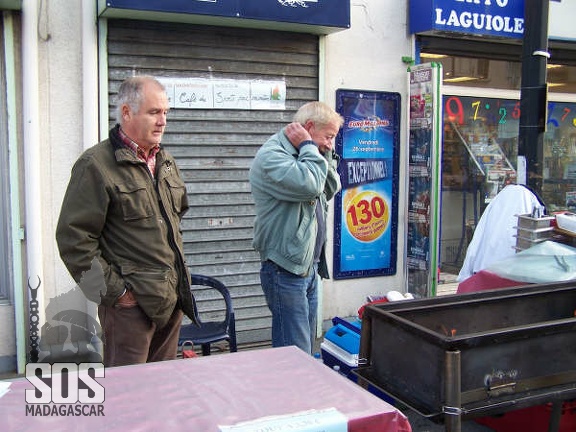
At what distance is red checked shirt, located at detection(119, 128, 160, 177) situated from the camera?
288cm

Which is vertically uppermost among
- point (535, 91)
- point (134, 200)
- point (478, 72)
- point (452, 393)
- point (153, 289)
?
point (478, 72)

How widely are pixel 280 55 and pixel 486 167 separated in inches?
104

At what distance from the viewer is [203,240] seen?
520 centimetres

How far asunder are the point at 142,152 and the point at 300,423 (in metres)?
1.60

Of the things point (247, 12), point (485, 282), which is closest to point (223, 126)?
point (247, 12)

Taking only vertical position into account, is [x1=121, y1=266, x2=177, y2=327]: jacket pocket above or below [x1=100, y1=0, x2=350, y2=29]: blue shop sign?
below

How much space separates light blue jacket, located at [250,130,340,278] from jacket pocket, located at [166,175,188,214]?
0.49 m

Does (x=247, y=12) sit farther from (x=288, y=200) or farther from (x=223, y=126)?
(x=288, y=200)

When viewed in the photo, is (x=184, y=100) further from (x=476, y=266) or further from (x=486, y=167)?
(x=486, y=167)

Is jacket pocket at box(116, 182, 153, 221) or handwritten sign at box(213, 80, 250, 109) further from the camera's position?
handwritten sign at box(213, 80, 250, 109)

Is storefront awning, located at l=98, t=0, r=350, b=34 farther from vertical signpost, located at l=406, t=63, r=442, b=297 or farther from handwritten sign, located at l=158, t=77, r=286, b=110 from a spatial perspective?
vertical signpost, located at l=406, t=63, r=442, b=297

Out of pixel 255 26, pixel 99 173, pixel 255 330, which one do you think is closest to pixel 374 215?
pixel 255 330

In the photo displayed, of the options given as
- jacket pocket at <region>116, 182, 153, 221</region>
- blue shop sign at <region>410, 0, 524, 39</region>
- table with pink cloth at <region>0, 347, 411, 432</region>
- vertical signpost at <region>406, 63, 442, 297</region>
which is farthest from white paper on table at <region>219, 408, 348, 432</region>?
blue shop sign at <region>410, 0, 524, 39</region>

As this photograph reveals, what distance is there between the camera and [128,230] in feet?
9.28
